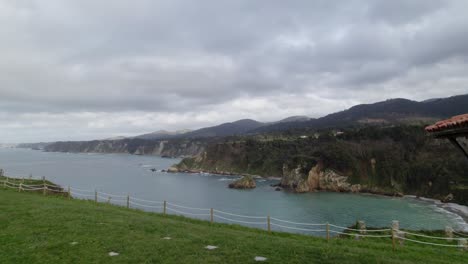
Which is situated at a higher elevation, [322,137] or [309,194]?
[322,137]

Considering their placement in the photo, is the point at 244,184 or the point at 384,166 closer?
the point at 384,166

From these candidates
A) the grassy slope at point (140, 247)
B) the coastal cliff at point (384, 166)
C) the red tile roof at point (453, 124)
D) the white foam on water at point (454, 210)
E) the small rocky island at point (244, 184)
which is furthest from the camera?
the small rocky island at point (244, 184)

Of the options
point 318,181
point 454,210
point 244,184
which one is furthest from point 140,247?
point 318,181

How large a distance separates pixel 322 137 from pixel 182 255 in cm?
12306

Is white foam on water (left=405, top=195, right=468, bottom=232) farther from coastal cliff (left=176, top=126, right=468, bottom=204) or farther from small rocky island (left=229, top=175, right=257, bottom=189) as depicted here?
small rocky island (left=229, top=175, right=257, bottom=189)

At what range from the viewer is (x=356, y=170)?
9725cm

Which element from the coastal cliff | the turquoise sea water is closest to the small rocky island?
the turquoise sea water

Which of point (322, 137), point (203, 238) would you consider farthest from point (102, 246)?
point (322, 137)

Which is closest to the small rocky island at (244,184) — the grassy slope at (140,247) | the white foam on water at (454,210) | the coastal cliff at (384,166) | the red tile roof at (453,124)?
the coastal cliff at (384,166)

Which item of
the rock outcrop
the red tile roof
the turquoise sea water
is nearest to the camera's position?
the red tile roof

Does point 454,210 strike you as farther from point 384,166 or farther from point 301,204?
point 301,204

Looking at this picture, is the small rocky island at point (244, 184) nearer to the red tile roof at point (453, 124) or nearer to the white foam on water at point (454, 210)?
the white foam on water at point (454, 210)

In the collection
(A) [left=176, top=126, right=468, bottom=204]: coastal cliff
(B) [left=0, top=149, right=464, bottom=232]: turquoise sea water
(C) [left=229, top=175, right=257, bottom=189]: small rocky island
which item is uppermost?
(A) [left=176, top=126, right=468, bottom=204]: coastal cliff

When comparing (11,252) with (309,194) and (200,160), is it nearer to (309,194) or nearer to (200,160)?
(309,194)
